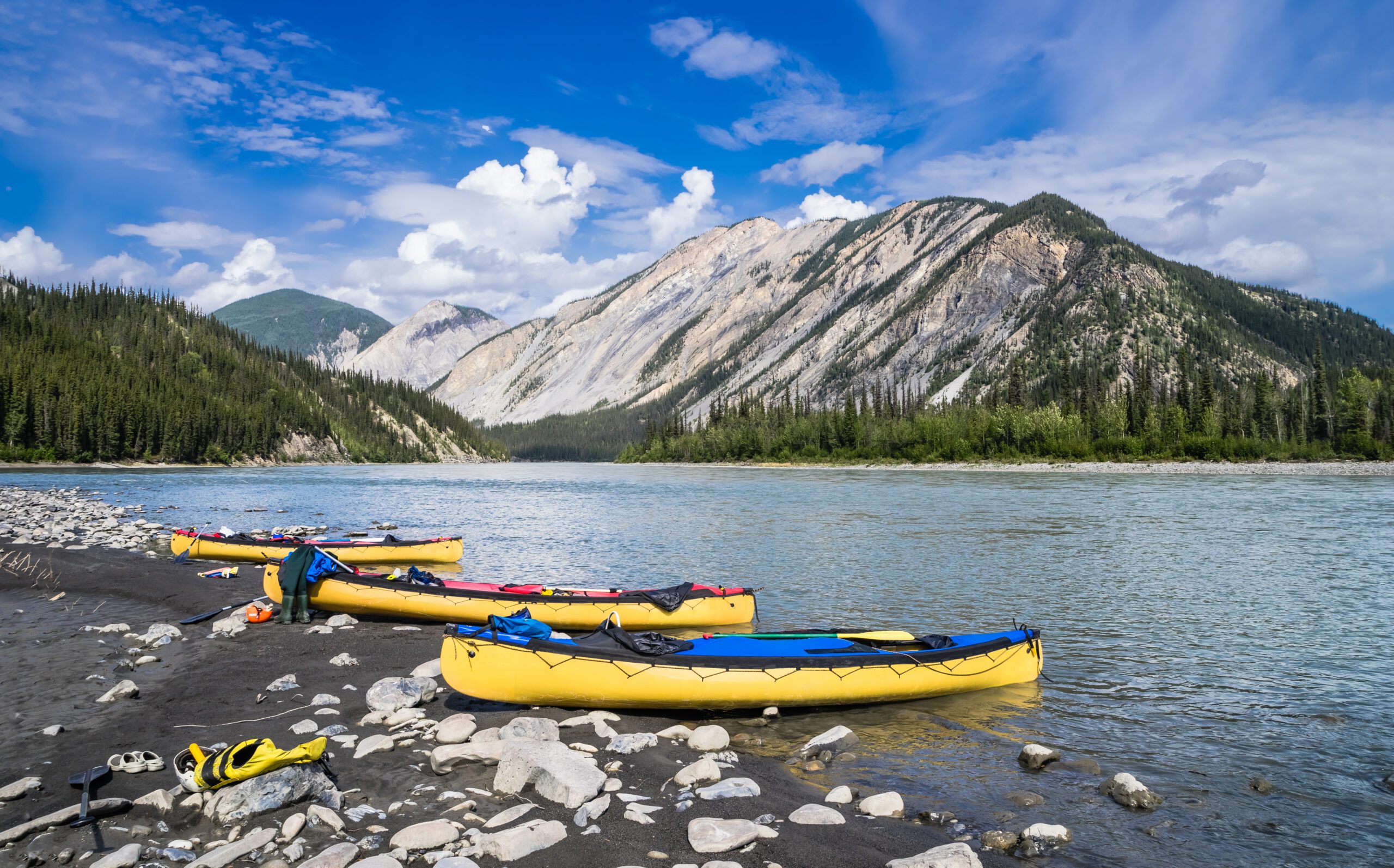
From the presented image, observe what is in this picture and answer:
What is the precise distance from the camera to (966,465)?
120688mm

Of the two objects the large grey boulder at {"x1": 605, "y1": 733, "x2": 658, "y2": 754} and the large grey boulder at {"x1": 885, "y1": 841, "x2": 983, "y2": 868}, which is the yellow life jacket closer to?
the large grey boulder at {"x1": 605, "y1": 733, "x2": 658, "y2": 754}

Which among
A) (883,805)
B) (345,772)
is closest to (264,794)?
(345,772)

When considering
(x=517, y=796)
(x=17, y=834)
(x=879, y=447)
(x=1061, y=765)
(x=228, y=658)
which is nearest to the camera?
(x=17, y=834)

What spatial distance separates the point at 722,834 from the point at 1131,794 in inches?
215

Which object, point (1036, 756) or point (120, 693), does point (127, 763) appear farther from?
point (1036, 756)

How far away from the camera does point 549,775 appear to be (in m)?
8.73

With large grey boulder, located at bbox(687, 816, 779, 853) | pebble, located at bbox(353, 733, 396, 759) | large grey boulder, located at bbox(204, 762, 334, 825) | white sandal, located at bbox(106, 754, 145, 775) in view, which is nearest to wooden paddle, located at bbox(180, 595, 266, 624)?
white sandal, located at bbox(106, 754, 145, 775)

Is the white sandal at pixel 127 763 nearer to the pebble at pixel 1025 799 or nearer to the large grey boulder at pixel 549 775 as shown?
the large grey boulder at pixel 549 775

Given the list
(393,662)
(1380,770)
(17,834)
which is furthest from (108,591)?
(1380,770)

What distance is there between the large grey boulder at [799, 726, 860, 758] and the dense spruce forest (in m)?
142

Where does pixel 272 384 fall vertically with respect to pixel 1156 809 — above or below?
above

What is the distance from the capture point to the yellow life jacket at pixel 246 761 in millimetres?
8320

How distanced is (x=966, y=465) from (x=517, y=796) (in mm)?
120751

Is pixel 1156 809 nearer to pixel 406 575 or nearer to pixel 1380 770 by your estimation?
pixel 1380 770
